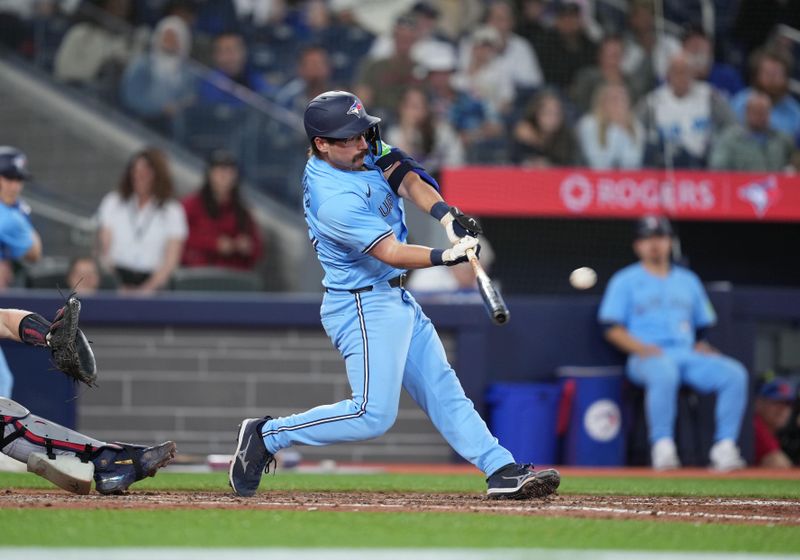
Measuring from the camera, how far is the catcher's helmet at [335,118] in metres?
5.78

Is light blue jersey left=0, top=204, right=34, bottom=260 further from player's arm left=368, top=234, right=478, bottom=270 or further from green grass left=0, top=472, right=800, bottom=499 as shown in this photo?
player's arm left=368, top=234, right=478, bottom=270

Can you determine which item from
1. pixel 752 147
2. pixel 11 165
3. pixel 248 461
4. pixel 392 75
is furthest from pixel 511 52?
pixel 248 461

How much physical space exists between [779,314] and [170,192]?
5034 mm

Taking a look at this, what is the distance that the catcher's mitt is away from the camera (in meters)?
5.57

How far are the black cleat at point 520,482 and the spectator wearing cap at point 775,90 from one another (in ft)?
28.5

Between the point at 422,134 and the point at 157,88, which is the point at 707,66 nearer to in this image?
the point at 422,134

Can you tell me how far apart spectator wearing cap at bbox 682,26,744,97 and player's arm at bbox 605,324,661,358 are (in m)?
4.66

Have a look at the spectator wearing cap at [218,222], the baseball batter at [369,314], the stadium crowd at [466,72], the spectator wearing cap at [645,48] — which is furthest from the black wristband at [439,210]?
the spectator wearing cap at [645,48]

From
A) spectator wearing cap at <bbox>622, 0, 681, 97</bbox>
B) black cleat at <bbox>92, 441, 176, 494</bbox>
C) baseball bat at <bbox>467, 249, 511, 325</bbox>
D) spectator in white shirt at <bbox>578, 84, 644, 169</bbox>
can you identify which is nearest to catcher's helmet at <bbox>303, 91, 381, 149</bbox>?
baseball bat at <bbox>467, 249, 511, 325</bbox>

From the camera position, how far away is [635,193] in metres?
12.9

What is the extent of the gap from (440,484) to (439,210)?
2.28 m

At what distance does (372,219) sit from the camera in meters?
5.70

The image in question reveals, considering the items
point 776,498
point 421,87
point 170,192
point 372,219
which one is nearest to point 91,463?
point 372,219

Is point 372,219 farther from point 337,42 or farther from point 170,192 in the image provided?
point 337,42
